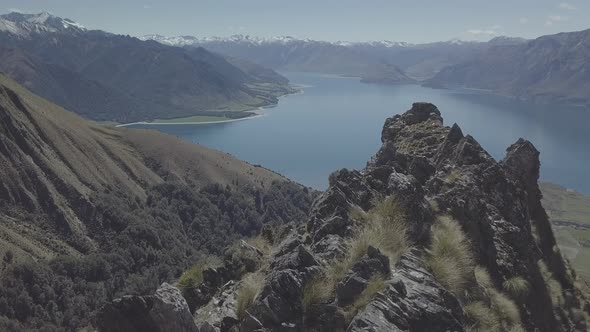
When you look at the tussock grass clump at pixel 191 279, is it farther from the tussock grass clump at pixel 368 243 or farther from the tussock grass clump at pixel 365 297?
the tussock grass clump at pixel 365 297

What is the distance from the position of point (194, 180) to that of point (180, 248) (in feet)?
153

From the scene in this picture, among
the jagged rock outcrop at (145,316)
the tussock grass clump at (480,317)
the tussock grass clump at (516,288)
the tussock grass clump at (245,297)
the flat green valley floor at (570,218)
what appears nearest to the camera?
the jagged rock outcrop at (145,316)

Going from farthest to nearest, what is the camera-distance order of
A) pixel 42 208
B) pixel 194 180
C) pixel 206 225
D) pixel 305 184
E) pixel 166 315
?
pixel 305 184
pixel 194 180
pixel 206 225
pixel 42 208
pixel 166 315

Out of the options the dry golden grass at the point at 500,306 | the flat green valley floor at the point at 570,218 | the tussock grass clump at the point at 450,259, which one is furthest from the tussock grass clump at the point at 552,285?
the flat green valley floor at the point at 570,218

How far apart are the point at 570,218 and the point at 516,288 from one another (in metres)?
176

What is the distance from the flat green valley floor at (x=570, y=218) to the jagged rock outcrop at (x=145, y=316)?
13857 cm

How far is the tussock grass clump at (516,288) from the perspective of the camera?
12.9 metres

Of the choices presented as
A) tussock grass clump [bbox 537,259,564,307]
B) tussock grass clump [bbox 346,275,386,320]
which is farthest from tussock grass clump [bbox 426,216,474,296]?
tussock grass clump [bbox 537,259,564,307]

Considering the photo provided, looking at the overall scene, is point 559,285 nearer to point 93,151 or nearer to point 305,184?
point 93,151

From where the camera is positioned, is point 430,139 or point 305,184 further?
point 305,184

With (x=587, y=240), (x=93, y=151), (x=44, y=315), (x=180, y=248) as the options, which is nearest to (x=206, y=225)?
(x=180, y=248)

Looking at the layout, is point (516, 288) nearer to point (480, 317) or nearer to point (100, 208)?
point (480, 317)

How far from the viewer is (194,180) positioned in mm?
172750

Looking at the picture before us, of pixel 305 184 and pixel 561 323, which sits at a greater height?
pixel 561 323
